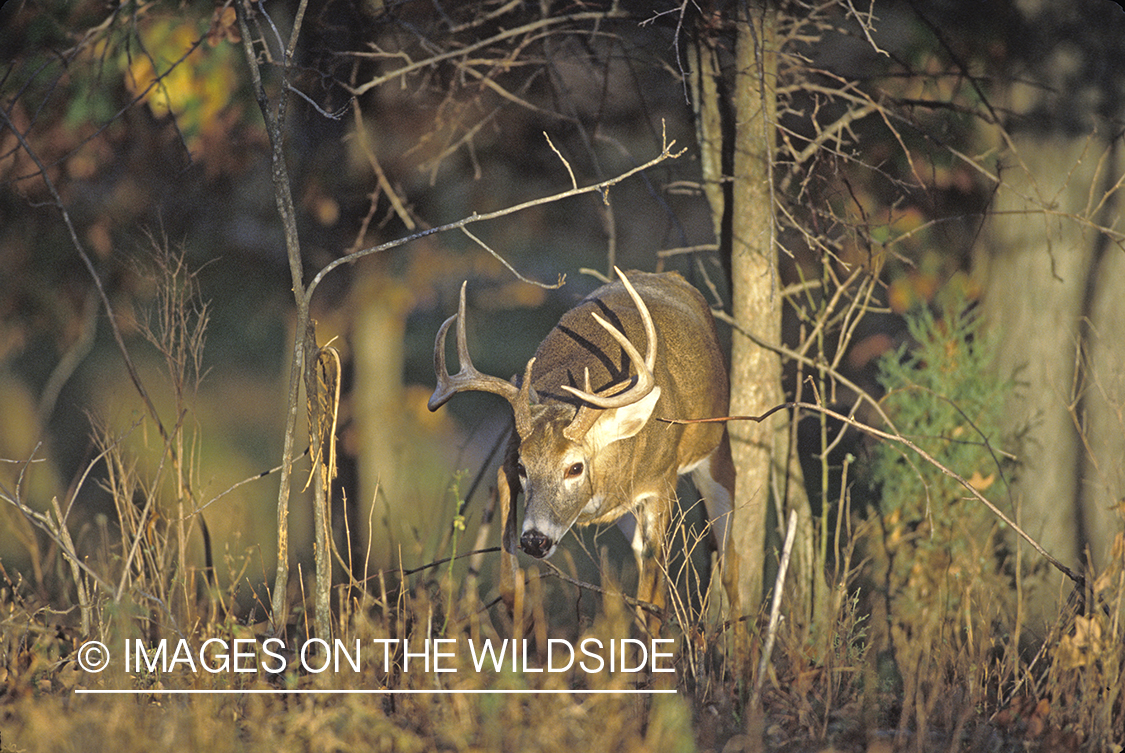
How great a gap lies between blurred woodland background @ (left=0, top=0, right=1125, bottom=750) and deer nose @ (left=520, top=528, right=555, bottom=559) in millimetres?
535

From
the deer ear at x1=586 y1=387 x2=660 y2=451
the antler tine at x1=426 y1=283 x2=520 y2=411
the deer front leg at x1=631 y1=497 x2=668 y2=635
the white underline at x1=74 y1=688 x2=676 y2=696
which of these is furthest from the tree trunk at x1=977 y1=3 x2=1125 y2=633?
the white underline at x1=74 y1=688 x2=676 y2=696

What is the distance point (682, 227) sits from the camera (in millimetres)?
6902

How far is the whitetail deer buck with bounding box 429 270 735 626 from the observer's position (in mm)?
4645

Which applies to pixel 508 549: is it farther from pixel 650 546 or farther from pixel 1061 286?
pixel 1061 286

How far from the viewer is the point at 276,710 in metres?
3.74

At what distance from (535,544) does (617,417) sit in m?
0.74

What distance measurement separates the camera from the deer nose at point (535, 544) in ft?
14.6

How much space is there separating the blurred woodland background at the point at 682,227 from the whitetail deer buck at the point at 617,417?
21 centimetres

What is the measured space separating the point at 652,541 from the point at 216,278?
4.43 m

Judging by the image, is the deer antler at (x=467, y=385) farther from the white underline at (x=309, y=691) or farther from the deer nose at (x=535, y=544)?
the white underline at (x=309, y=691)

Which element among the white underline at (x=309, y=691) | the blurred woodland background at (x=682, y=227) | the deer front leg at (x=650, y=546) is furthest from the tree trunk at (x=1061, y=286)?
the white underline at (x=309, y=691)

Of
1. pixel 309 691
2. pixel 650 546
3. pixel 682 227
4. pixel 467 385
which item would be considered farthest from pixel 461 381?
pixel 682 227

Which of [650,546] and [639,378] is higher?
[639,378]

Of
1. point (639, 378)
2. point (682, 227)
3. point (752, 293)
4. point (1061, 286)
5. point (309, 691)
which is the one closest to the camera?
point (309, 691)
